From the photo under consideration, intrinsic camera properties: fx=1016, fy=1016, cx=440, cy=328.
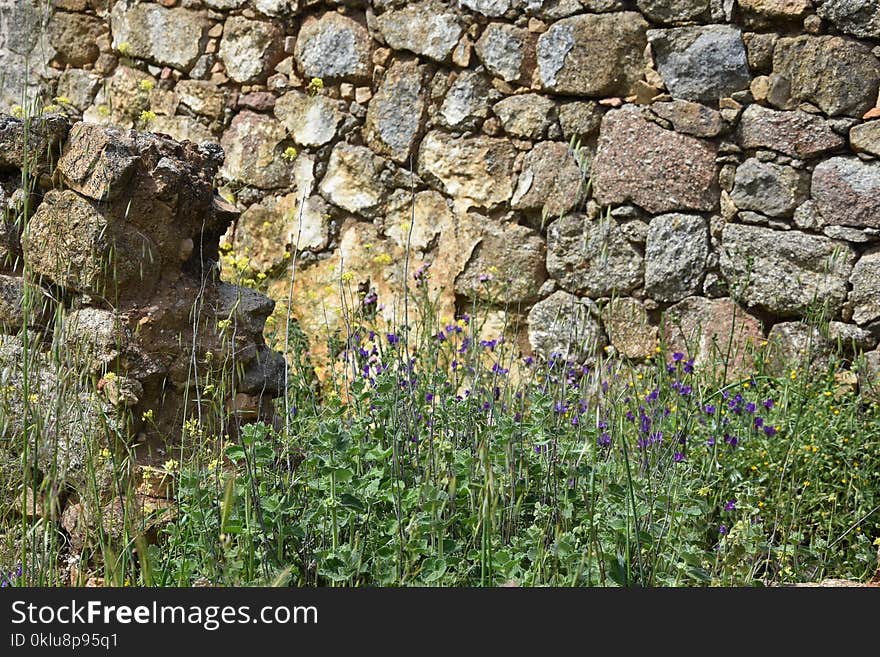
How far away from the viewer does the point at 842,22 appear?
13.2ft

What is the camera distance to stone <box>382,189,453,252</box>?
4781mm

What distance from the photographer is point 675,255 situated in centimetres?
436

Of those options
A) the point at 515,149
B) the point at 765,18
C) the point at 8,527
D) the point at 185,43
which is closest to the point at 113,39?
the point at 185,43

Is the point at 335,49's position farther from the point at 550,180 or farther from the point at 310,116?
the point at 550,180

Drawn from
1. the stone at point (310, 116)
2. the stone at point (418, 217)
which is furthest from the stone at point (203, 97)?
the stone at point (418, 217)

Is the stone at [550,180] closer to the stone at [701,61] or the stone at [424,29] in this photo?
the stone at [701,61]

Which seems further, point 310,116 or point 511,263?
point 310,116

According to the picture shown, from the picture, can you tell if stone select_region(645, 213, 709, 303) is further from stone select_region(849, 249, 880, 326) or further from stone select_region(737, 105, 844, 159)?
stone select_region(849, 249, 880, 326)

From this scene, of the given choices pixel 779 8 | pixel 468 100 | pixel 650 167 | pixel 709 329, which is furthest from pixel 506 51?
pixel 709 329

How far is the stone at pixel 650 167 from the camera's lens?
4.29m

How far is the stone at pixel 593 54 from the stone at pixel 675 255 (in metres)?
0.62

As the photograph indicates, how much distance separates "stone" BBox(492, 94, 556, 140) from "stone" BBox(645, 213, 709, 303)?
66 centimetres

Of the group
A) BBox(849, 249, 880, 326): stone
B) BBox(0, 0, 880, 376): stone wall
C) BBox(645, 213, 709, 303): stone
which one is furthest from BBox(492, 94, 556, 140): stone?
BBox(849, 249, 880, 326): stone

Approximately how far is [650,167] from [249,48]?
215 cm
